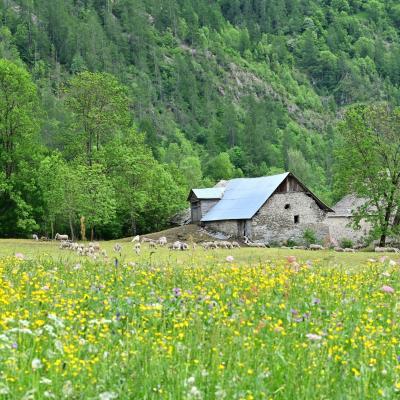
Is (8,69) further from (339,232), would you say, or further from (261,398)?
(261,398)

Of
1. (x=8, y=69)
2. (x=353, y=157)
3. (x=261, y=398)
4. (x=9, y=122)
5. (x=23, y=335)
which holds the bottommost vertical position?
(x=261, y=398)

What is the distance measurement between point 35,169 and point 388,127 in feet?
102

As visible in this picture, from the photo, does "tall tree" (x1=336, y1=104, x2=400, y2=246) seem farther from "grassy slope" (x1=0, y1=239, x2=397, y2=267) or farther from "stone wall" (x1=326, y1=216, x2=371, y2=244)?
"grassy slope" (x1=0, y1=239, x2=397, y2=267)

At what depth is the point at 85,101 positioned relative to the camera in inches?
2657

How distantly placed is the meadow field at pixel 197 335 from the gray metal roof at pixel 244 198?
47548 mm

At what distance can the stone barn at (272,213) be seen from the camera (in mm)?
63156

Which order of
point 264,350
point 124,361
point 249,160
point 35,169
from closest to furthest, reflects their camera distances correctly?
1. point 124,361
2. point 264,350
3. point 35,169
4. point 249,160

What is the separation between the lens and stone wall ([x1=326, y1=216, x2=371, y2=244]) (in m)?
72.8

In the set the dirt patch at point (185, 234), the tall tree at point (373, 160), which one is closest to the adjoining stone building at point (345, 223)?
the tall tree at point (373, 160)

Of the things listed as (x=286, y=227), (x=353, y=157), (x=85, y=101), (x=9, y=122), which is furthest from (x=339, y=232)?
(x=9, y=122)

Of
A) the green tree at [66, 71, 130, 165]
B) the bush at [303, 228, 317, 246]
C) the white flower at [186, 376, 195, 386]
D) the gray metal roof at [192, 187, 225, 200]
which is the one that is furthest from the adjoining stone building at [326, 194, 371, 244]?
the white flower at [186, 376, 195, 386]

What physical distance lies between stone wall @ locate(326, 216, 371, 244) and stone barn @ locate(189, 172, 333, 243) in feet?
22.7

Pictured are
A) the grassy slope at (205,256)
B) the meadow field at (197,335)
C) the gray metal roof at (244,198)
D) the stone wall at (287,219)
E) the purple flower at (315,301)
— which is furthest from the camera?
the gray metal roof at (244,198)

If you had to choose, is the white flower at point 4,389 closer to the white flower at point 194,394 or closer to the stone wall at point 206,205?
the white flower at point 194,394
